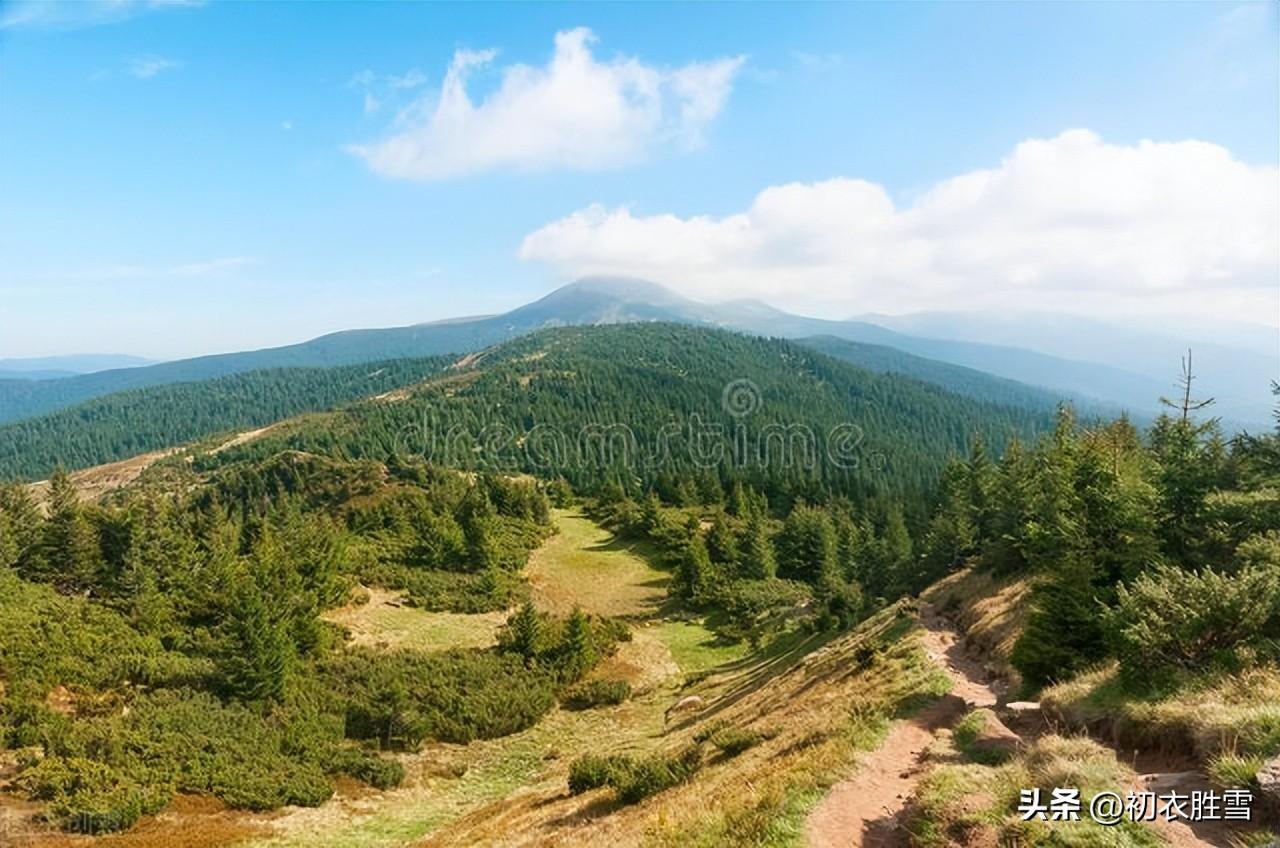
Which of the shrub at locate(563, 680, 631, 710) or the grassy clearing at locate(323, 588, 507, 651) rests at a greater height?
the grassy clearing at locate(323, 588, 507, 651)

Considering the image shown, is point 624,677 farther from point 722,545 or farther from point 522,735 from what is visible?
point 722,545

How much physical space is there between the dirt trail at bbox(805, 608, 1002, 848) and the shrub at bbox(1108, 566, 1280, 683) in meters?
5.48

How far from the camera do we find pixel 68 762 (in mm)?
22391

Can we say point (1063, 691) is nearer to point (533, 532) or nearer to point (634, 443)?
point (533, 532)

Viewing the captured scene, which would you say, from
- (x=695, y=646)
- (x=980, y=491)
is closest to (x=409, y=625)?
(x=695, y=646)

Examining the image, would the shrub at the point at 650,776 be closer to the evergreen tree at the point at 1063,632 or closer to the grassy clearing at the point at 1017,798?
the grassy clearing at the point at 1017,798

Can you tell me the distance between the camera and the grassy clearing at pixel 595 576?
58.4 meters

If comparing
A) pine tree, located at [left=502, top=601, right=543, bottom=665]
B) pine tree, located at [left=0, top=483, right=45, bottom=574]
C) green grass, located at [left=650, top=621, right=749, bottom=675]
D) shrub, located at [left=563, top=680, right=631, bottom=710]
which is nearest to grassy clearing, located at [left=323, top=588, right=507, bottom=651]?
pine tree, located at [left=502, top=601, right=543, bottom=665]

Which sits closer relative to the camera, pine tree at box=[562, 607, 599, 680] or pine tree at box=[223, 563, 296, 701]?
pine tree at box=[223, 563, 296, 701]

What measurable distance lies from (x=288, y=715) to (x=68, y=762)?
862 centimetres

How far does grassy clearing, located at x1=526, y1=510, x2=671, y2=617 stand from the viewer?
5841 centimetres

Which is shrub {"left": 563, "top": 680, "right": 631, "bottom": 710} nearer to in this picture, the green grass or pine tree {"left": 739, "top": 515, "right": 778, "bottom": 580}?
the green grass

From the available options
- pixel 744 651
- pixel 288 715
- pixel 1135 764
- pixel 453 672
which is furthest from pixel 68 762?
pixel 744 651

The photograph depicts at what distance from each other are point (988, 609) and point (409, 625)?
125ft
